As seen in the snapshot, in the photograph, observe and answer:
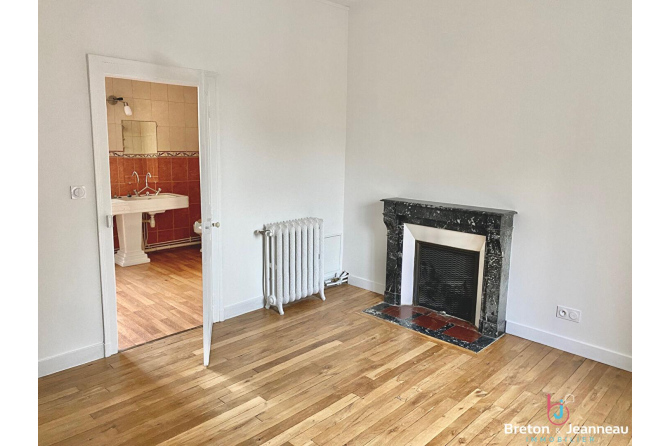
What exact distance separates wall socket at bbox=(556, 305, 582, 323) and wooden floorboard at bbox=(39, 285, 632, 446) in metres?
0.29

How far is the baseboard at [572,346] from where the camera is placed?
11.3 feet

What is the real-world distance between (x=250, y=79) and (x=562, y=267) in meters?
3.17

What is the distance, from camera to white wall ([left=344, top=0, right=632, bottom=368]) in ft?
11.1

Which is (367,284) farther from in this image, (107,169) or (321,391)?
(107,169)

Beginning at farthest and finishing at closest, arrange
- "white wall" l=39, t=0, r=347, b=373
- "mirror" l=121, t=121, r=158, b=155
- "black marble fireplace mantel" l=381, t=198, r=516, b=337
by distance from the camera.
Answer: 1. "mirror" l=121, t=121, r=158, b=155
2. "black marble fireplace mantel" l=381, t=198, r=516, b=337
3. "white wall" l=39, t=0, r=347, b=373

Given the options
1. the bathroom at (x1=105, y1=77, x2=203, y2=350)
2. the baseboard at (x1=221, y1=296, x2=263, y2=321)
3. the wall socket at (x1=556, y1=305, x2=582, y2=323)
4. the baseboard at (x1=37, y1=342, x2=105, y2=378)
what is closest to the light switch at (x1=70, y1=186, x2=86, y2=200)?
the baseboard at (x1=37, y1=342, x2=105, y2=378)

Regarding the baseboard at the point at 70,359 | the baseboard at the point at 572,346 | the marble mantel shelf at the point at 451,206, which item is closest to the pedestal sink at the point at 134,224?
the baseboard at the point at 70,359

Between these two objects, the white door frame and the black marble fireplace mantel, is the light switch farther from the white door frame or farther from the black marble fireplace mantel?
the black marble fireplace mantel

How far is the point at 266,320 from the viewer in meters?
4.31

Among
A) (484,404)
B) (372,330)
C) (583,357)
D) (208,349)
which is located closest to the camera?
(484,404)

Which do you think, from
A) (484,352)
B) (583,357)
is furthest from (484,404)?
(583,357)

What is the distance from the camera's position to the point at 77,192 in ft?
10.6
